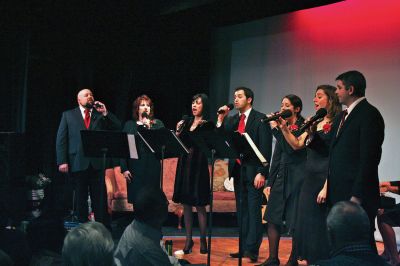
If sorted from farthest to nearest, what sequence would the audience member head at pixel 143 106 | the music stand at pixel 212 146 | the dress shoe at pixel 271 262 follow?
the audience member head at pixel 143 106
the dress shoe at pixel 271 262
the music stand at pixel 212 146

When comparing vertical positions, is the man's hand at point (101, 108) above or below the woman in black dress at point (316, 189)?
above

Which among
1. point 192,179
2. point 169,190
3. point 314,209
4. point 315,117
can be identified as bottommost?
point 169,190

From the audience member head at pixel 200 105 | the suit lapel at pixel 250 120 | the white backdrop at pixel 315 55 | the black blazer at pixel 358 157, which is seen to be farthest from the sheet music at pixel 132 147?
the white backdrop at pixel 315 55

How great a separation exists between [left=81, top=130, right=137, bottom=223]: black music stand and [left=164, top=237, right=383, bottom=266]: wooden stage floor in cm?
116

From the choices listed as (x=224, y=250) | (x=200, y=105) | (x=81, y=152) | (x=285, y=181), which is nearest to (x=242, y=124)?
(x=200, y=105)

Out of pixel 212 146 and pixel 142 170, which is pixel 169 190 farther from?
pixel 212 146

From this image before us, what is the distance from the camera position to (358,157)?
4027mm

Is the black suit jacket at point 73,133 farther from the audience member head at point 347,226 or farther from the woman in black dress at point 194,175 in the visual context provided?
the audience member head at point 347,226

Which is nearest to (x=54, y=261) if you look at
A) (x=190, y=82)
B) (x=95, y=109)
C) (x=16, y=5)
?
(x=95, y=109)

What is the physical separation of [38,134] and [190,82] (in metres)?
2.33

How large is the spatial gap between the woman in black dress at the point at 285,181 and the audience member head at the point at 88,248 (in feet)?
10.4

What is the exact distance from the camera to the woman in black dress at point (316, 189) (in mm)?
4670

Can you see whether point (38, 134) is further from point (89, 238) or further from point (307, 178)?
point (89, 238)

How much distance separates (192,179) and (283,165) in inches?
37.9
